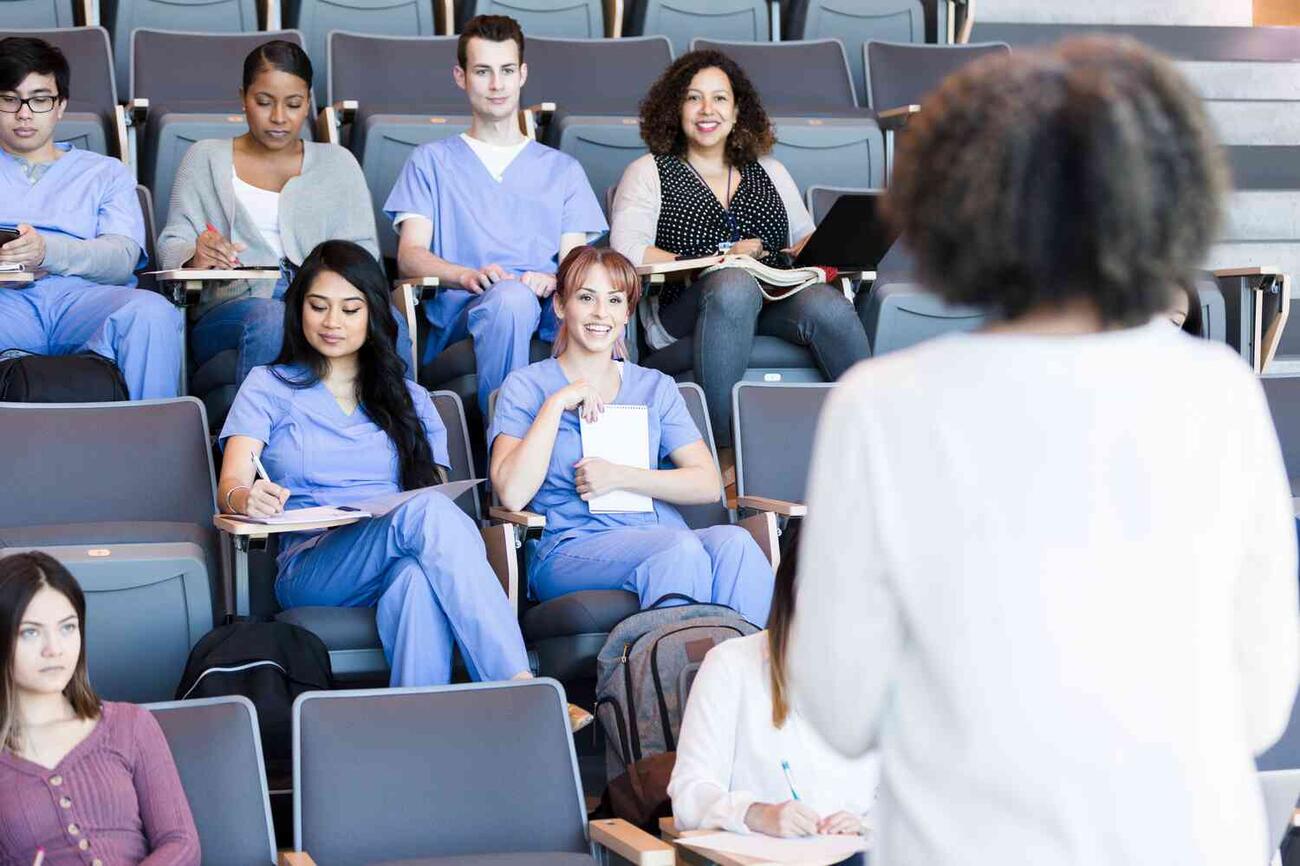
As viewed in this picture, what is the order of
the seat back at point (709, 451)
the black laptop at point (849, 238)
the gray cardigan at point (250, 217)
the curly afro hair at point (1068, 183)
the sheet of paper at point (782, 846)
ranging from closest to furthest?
the curly afro hair at point (1068, 183) < the sheet of paper at point (782, 846) < the seat back at point (709, 451) < the black laptop at point (849, 238) < the gray cardigan at point (250, 217)

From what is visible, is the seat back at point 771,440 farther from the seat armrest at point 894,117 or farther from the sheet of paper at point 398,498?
the seat armrest at point 894,117

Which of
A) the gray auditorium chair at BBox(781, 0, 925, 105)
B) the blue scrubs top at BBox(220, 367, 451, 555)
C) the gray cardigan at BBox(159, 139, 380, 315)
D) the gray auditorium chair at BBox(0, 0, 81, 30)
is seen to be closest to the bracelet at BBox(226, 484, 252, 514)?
the blue scrubs top at BBox(220, 367, 451, 555)

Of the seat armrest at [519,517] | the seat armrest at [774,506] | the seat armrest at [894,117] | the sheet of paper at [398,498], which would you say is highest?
the seat armrest at [894,117]

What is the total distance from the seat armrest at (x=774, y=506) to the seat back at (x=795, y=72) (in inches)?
73.7

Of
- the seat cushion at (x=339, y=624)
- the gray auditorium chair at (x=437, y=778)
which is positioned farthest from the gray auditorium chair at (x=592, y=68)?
the gray auditorium chair at (x=437, y=778)

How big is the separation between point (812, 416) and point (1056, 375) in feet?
8.55

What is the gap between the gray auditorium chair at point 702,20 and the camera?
5.41 meters

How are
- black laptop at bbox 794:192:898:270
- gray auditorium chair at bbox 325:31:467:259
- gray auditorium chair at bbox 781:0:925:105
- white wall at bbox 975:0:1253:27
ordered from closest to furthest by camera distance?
black laptop at bbox 794:192:898:270, gray auditorium chair at bbox 325:31:467:259, gray auditorium chair at bbox 781:0:925:105, white wall at bbox 975:0:1253:27

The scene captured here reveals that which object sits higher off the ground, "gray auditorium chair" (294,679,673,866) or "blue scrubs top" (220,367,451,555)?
"blue scrubs top" (220,367,451,555)

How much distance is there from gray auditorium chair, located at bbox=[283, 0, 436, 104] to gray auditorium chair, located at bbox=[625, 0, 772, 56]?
69cm

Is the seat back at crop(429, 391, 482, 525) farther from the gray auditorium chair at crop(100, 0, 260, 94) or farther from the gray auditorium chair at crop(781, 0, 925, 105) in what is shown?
the gray auditorium chair at crop(781, 0, 925, 105)

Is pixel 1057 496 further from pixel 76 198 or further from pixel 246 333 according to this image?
pixel 76 198

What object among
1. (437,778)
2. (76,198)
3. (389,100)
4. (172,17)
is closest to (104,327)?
(76,198)

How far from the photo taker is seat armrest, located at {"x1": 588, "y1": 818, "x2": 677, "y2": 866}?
2213 mm
